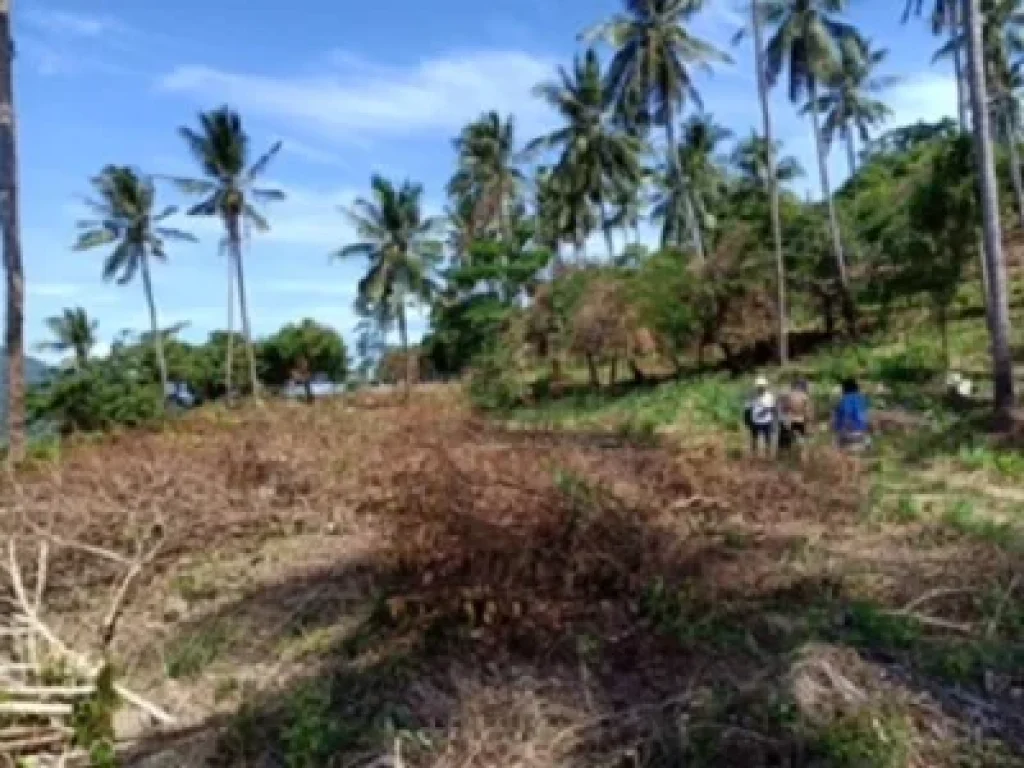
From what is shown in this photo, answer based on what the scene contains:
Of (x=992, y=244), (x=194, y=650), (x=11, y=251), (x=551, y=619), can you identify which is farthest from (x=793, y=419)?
(x=11, y=251)

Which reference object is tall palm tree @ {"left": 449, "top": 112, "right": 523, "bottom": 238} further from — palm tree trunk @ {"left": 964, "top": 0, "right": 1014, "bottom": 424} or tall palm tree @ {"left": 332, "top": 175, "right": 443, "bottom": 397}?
palm tree trunk @ {"left": 964, "top": 0, "right": 1014, "bottom": 424}

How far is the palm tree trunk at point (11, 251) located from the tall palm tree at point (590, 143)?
1088 inches

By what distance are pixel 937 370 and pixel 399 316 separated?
2660 cm

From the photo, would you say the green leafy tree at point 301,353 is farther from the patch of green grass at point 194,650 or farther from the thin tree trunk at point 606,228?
the patch of green grass at point 194,650

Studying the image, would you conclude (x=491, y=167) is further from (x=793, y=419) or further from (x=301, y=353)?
(x=793, y=419)

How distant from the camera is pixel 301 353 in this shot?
181 feet

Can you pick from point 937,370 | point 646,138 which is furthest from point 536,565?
point 646,138

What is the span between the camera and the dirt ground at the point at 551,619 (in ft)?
17.8

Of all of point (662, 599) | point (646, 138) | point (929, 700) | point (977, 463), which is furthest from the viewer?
point (646, 138)

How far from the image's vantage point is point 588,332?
32.6 metres

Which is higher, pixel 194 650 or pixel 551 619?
pixel 551 619

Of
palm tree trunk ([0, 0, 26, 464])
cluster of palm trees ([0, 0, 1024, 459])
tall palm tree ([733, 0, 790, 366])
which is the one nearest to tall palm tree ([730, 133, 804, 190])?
cluster of palm trees ([0, 0, 1024, 459])

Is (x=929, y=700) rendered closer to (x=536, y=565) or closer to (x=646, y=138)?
(x=536, y=565)

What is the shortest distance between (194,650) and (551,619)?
280cm
